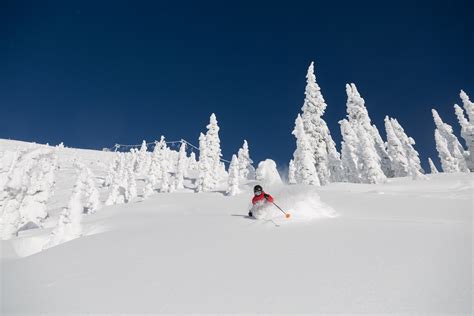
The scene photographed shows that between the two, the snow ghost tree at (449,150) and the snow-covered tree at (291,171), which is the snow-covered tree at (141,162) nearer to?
the snow-covered tree at (291,171)

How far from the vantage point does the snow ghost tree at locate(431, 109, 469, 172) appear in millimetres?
55062

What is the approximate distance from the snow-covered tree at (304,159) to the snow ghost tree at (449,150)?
1416 inches

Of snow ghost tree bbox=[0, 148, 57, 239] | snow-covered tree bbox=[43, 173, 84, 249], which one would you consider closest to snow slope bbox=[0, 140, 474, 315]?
snow-covered tree bbox=[43, 173, 84, 249]

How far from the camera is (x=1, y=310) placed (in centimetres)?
404

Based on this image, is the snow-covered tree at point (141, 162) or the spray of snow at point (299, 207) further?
the snow-covered tree at point (141, 162)

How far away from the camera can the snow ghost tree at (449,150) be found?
181ft

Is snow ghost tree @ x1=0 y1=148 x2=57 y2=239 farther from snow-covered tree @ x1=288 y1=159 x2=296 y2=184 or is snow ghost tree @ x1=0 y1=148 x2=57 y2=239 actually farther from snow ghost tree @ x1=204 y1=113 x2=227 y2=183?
snow-covered tree @ x1=288 y1=159 x2=296 y2=184

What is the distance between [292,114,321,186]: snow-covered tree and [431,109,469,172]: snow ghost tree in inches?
1416

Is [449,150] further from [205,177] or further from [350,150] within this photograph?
[205,177]

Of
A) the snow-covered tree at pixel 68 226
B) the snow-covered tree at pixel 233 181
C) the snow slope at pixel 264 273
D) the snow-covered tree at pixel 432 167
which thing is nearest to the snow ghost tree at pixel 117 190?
the snow-covered tree at pixel 233 181

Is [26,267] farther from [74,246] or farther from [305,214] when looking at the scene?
[305,214]

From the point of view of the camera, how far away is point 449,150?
5791 cm

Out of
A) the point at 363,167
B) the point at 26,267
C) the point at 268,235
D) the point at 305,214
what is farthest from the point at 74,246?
the point at 363,167

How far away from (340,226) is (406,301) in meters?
3.99
